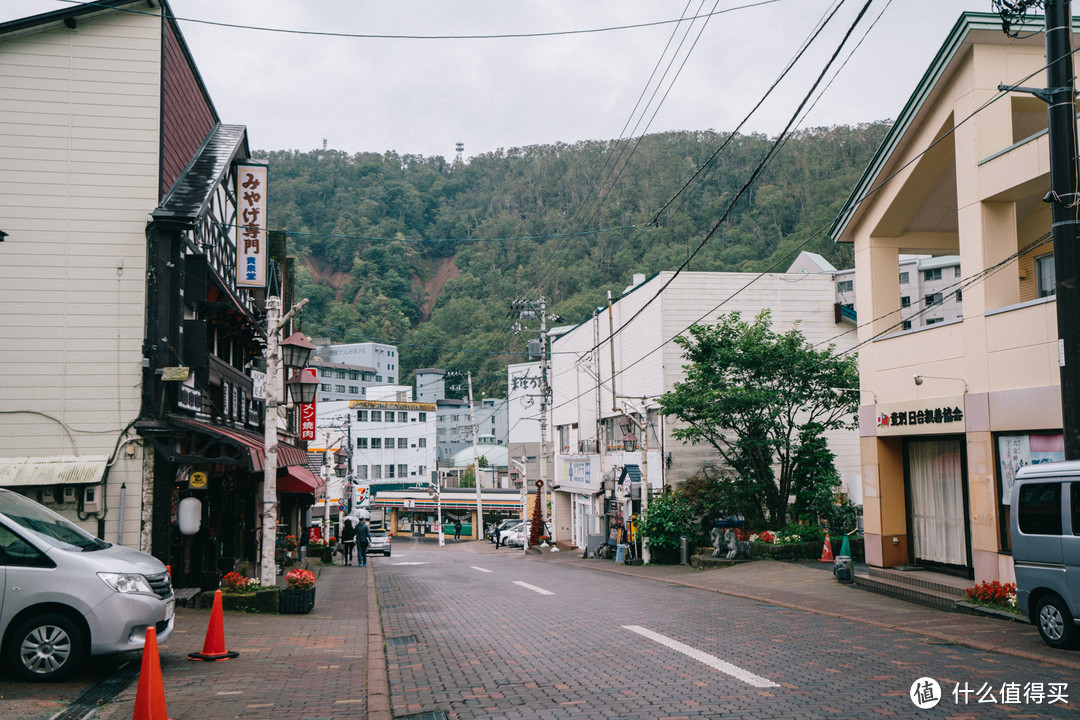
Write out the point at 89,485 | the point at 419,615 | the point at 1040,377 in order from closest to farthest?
the point at 1040,377 → the point at 89,485 → the point at 419,615

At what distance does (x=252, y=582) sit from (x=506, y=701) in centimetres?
815

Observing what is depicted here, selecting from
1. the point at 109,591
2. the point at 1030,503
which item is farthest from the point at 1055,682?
the point at 109,591

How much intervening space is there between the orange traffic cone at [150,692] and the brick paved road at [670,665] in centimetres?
199

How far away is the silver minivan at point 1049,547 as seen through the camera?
10.1m

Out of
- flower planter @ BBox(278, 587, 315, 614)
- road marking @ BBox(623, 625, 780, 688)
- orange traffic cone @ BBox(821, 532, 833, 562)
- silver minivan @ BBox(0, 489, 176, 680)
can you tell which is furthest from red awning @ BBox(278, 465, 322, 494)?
orange traffic cone @ BBox(821, 532, 833, 562)

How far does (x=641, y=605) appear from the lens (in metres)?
15.7

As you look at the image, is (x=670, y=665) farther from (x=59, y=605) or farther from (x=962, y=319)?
(x=962, y=319)

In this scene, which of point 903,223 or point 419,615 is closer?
point 419,615

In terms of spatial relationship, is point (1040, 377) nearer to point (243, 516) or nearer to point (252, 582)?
point (252, 582)

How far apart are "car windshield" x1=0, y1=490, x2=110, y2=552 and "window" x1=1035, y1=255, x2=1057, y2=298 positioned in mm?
16485

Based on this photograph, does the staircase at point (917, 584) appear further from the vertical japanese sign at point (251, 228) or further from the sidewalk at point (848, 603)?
the vertical japanese sign at point (251, 228)

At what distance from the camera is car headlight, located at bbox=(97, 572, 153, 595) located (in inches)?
337

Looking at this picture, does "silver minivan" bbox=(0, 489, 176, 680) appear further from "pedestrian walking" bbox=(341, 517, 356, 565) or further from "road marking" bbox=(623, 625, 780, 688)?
"pedestrian walking" bbox=(341, 517, 356, 565)

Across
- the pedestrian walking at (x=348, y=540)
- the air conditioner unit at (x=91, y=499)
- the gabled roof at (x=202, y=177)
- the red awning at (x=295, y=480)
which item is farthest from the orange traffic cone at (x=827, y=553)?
the air conditioner unit at (x=91, y=499)
